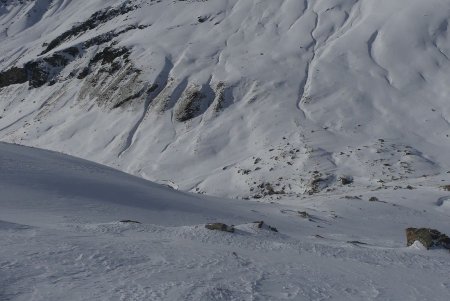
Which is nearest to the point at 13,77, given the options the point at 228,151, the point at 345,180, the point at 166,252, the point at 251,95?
the point at 251,95

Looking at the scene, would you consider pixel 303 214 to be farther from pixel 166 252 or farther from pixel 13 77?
pixel 13 77

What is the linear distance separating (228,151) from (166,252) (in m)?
30.8

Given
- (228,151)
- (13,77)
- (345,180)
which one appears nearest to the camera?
(345,180)

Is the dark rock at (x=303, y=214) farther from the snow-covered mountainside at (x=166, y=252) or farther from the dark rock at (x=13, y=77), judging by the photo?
the dark rock at (x=13, y=77)

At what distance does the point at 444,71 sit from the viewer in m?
45.4

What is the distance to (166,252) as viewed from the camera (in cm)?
1112

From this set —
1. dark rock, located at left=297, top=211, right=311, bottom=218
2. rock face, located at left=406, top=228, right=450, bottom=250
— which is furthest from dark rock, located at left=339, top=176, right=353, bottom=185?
rock face, located at left=406, top=228, right=450, bottom=250

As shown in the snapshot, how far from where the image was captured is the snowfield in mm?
10266

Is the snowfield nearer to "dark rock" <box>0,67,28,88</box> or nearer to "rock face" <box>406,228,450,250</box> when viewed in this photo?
"dark rock" <box>0,67,28,88</box>

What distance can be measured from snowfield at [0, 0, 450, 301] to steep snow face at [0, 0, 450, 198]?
0.66ft

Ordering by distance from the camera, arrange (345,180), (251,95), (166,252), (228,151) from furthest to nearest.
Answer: (251,95), (228,151), (345,180), (166,252)

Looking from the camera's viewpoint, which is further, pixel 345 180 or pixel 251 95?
pixel 251 95

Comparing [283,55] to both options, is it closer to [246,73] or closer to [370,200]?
[246,73]

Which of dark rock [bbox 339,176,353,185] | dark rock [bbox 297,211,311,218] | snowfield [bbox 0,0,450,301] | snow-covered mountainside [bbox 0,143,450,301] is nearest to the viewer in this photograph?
snow-covered mountainside [bbox 0,143,450,301]
